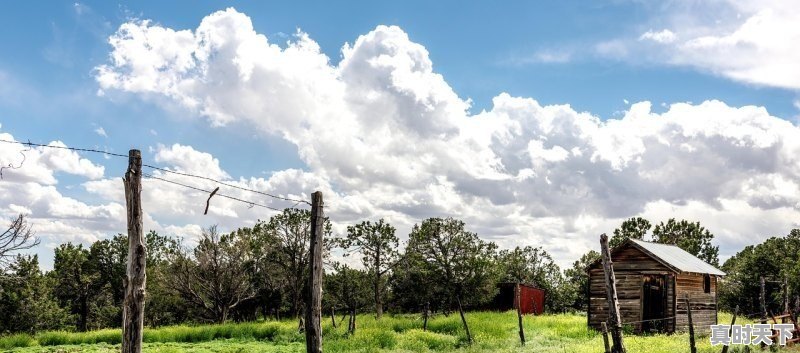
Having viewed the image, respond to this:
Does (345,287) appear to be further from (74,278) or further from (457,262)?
(74,278)

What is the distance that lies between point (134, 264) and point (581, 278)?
63.2 m

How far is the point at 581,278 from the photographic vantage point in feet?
225

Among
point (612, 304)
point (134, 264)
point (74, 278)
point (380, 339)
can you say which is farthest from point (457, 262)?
point (74, 278)

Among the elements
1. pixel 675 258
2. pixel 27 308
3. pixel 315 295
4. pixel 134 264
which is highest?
pixel 134 264

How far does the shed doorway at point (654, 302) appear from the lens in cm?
3431

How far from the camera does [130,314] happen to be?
12.3 m

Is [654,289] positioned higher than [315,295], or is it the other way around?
[315,295]

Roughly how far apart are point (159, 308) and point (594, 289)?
4736cm

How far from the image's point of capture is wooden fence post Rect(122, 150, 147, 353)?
1228 cm

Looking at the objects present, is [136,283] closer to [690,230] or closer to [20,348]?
[20,348]

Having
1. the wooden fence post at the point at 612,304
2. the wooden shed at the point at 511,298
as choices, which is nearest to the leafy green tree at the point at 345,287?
the wooden shed at the point at 511,298

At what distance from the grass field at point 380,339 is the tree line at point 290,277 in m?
2.43

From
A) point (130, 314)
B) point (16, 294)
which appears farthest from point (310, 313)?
point (16, 294)

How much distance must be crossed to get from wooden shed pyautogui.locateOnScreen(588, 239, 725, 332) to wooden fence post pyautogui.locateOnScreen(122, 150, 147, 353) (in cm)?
2848
